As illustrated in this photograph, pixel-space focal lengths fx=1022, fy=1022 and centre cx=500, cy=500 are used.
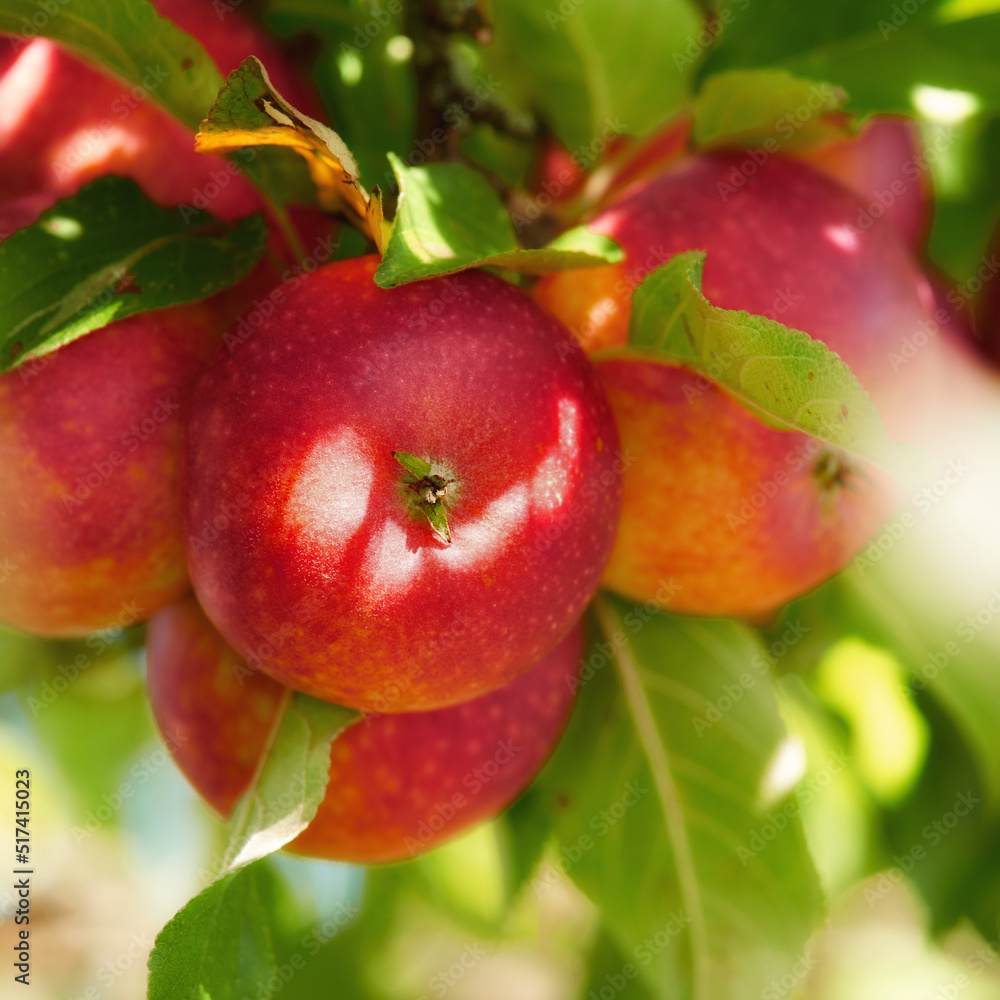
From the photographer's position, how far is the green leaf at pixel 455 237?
632 millimetres

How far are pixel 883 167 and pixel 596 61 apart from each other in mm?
346

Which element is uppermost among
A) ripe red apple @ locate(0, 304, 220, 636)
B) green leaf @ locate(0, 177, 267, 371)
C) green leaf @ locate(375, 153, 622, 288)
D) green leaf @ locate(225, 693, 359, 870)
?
green leaf @ locate(375, 153, 622, 288)

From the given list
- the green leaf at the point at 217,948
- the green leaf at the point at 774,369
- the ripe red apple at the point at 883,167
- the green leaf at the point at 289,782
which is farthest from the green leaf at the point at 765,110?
the green leaf at the point at 217,948

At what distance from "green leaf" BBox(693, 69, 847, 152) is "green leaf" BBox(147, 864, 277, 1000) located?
0.74 metres

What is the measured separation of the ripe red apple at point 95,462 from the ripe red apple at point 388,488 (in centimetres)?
7

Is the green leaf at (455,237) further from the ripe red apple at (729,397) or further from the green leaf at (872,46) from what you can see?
the green leaf at (872,46)

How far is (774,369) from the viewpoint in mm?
644

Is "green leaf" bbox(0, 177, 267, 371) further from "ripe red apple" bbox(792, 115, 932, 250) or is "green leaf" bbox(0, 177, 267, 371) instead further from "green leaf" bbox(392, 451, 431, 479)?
"ripe red apple" bbox(792, 115, 932, 250)

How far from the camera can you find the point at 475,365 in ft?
2.18

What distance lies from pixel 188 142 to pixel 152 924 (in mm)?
1735

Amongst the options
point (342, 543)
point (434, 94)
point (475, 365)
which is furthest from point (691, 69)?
point (342, 543)

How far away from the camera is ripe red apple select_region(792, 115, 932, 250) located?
1.10m

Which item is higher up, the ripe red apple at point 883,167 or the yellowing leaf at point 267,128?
the yellowing leaf at point 267,128

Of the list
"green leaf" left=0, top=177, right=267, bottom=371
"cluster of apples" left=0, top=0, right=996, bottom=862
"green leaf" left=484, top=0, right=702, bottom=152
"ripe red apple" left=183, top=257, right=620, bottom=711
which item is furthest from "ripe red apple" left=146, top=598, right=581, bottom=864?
"green leaf" left=484, top=0, right=702, bottom=152
